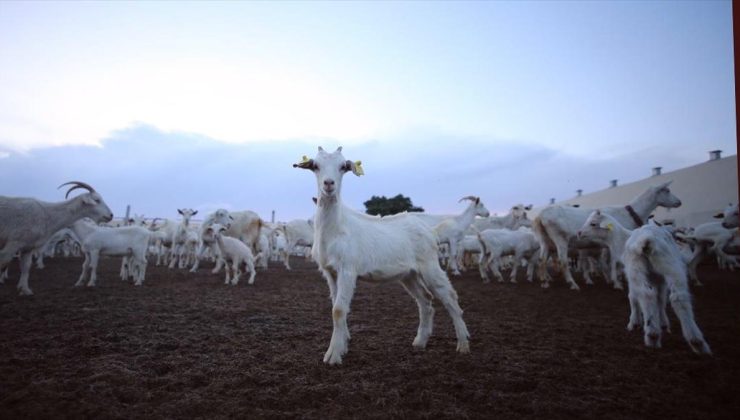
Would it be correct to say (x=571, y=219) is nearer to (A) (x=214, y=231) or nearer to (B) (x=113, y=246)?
(A) (x=214, y=231)

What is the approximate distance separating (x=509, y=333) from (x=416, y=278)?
5.73 ft

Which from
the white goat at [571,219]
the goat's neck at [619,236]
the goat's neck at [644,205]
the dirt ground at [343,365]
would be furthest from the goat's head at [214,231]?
the goat's neck at [644,205]

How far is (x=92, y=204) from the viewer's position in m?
9.27

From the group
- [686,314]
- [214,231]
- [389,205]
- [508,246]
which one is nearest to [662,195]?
[508,246]

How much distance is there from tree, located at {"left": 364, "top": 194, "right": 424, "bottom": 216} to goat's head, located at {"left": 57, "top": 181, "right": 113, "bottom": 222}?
30.5m

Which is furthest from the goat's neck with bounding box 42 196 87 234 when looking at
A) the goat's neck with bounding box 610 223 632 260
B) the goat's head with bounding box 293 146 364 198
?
the goat's neck with bounding box 610 223 632 260

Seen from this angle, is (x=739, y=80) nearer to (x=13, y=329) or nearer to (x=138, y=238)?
(x=13, y=329)

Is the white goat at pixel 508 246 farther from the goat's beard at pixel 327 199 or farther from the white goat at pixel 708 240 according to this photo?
the goat's beard at pixel 327 199

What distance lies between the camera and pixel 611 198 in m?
31.1

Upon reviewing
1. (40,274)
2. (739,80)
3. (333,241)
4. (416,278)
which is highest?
(739,80)

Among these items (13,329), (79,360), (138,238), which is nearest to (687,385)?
(79,360)

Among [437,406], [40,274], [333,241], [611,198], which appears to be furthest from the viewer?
[611,198]

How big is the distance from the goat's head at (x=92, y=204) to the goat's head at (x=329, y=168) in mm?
7574

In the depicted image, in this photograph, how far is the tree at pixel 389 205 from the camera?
130ft
